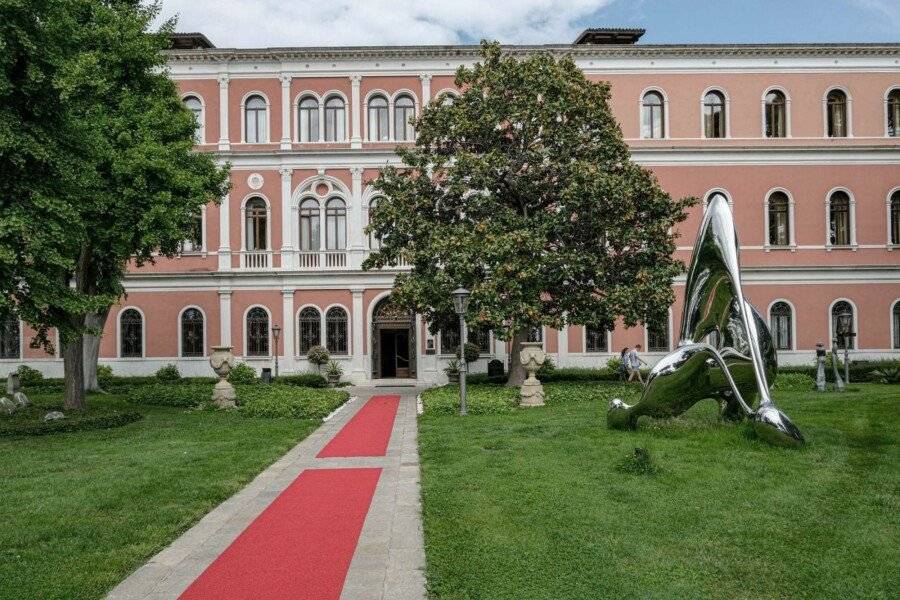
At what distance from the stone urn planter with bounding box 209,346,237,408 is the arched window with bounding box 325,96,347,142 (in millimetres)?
14182

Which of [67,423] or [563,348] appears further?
[563,348]

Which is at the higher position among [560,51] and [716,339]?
[560,51]

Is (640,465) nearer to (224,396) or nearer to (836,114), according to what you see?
(224,396)

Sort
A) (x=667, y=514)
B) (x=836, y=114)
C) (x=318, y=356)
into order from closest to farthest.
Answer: (x=667, y=514) < (x=318, y=356) < (x=836, y=114)

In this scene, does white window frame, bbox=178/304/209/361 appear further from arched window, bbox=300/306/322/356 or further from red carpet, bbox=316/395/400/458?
red carpet, bbox=316/395/400/458

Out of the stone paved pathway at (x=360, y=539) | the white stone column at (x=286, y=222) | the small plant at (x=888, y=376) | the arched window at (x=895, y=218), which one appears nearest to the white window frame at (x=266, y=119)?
the white stone column at (x=286, y=222)

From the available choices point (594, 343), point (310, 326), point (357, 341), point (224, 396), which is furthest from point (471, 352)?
point (224, 396)

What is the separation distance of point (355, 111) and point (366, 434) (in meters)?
19.7

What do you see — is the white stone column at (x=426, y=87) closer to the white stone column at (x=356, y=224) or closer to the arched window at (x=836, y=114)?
the white stone column at (x=356, y=224)

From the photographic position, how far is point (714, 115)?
104ft

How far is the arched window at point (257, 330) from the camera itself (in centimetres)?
3073

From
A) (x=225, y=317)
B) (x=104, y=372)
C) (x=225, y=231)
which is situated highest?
(x=225, y=231)

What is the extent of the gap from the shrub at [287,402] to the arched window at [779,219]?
2055 cm

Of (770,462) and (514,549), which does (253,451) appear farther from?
(770,462)
